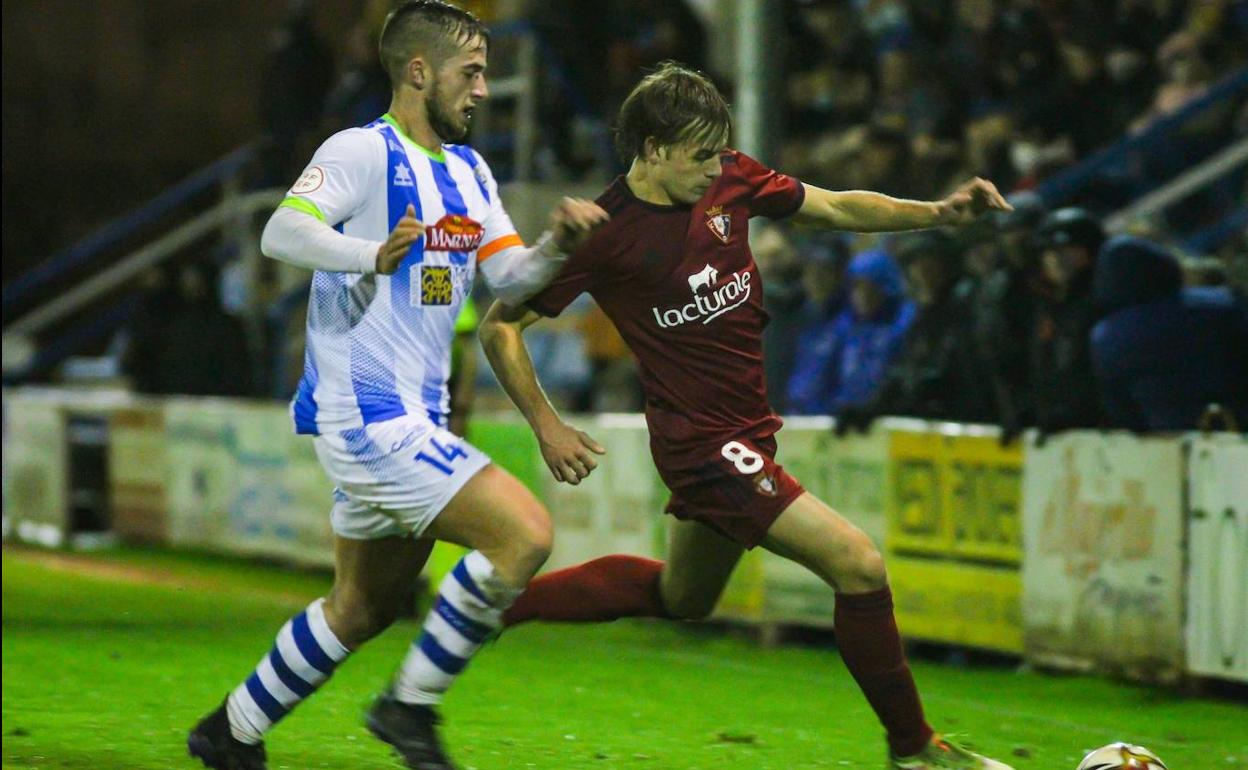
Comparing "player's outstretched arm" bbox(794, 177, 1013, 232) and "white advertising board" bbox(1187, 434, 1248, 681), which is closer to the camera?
"player's outstretched arm" bbox(794, 177, 1013, 232)

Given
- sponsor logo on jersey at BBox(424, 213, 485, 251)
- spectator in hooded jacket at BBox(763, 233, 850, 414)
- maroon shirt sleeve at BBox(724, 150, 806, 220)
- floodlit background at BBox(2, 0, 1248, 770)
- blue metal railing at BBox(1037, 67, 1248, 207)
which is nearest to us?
sponsor logo on jersey at BBox(424, 213, 485, 251)

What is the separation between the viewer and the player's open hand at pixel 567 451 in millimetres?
6008

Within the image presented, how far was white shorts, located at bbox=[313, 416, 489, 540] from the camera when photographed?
19.3 feet

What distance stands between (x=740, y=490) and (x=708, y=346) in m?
0.44

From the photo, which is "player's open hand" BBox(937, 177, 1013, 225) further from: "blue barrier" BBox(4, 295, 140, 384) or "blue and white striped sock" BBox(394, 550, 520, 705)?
"blue barrier" BBox(4, 295, 140, 384)

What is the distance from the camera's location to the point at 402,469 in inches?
231

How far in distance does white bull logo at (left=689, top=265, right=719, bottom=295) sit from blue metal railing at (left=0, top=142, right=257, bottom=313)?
48.7ft

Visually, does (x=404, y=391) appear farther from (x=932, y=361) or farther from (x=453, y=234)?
(x=932, y=361)

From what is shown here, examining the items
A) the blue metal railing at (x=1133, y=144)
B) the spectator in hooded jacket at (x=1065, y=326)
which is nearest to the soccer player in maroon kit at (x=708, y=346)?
the spectator in hooded jacket at (x=1065, y=326)

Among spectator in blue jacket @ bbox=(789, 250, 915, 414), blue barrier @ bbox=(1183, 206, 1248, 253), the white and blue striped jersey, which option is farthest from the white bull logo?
blue barrier @ bbox=(1183, 206, 1248, 253)

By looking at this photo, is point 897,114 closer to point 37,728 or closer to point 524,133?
point 524,133

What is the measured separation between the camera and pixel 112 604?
12.3 m

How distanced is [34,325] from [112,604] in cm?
942

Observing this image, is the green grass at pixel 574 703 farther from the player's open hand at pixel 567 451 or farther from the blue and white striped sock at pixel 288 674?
the player's open hand at pixel 567 451
